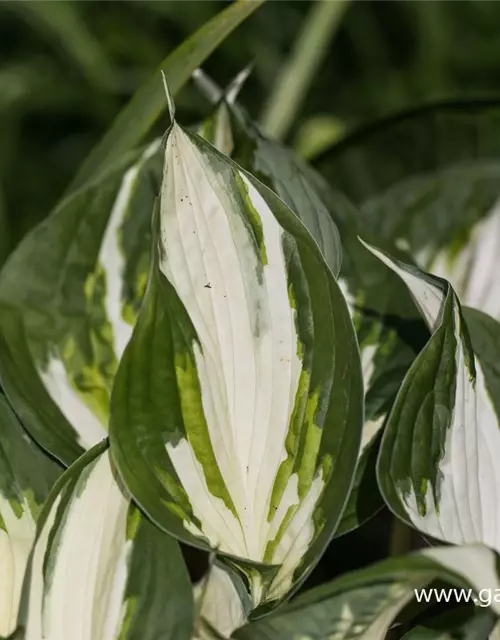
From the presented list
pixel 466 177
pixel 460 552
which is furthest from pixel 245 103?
pixel 460 552

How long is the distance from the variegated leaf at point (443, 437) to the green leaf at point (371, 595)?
1.8 inches

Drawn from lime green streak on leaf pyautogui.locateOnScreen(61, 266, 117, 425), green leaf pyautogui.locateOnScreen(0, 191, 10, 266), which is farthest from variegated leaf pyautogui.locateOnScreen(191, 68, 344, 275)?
green leaf pyautogui.locateOnScreen(0, 191, 10, 266)

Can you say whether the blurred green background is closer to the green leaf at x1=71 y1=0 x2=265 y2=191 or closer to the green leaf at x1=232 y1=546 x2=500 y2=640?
the green leaf at x1=71 y1=0 x2=265 y2=191

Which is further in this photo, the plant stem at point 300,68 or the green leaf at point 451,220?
the plant stem at point 300,68

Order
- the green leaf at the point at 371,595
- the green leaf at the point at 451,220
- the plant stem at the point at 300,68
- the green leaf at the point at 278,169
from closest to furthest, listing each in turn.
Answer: the green leaf at the point at 371,595 < the green leaf at the point at 278,169 < the green leaf at the point at 451,220 < the plant stem at the point at 300,68

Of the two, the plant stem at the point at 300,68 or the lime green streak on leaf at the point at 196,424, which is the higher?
the plant stem at the point at 300,68

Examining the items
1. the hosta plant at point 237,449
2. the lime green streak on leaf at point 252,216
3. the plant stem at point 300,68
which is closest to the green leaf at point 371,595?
the hosta plant at point 237,449

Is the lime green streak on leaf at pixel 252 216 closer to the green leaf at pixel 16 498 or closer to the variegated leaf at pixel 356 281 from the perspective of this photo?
the variegated leaf at pixel 356 281

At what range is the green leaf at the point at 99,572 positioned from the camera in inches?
10.8

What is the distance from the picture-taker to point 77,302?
0.37 m

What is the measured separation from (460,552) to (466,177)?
0.31m

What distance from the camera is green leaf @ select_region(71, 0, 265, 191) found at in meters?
0.35

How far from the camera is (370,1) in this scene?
0.84m

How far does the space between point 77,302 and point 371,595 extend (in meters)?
0.21
